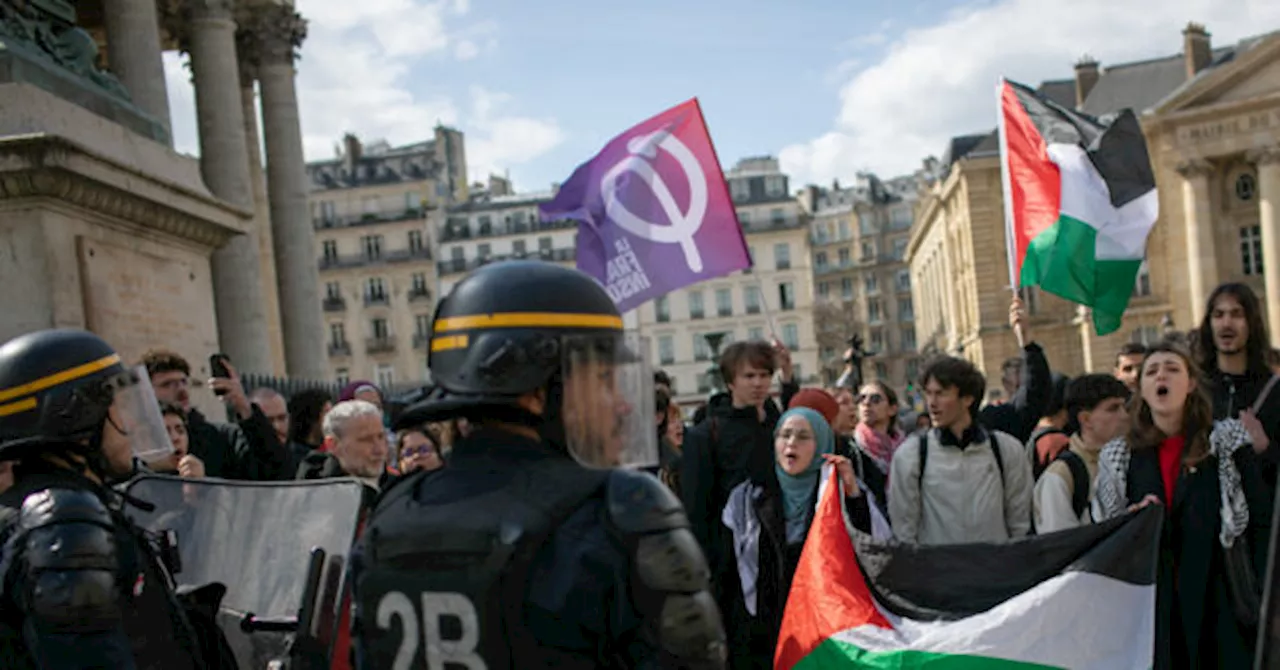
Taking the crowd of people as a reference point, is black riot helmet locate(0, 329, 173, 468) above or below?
above

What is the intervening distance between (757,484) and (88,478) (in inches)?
140

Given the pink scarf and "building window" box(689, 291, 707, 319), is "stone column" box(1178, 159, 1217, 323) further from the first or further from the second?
the pink scarf

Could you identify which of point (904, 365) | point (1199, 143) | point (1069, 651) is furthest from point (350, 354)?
point (1069, 651)

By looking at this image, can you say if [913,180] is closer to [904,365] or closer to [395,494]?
[904,365]

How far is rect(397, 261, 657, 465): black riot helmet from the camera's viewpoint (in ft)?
8.38

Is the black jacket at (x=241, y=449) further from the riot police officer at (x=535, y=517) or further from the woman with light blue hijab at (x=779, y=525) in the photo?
the riot police officer at (x=535, y=517)

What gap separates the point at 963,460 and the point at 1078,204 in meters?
2.90

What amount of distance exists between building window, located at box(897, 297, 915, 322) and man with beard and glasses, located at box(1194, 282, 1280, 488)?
119 metres

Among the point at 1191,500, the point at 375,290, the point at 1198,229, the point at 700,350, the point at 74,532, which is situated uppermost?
the point at 375,290

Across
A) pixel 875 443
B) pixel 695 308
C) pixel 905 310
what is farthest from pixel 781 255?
pixel 875 443

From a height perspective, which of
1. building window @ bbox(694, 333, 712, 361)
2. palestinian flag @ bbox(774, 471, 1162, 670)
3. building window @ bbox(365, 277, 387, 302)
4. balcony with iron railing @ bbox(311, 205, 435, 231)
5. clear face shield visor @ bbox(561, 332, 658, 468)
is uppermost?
balcony with iron railing @ bbox(311, 205, 435, 231)

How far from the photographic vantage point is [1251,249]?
63875 mm

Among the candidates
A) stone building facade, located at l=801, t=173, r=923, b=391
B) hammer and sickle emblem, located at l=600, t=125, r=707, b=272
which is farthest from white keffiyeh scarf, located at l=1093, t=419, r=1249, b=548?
stone building facade, located at l=801, t=173, r=923, b=391

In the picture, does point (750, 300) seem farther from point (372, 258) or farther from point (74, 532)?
point (74, 532)
